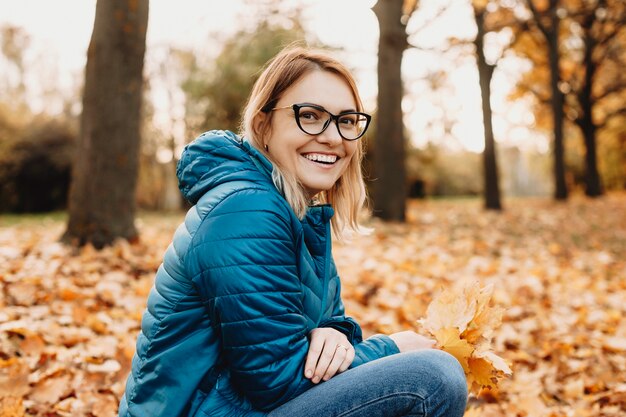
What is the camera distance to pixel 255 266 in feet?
4.35

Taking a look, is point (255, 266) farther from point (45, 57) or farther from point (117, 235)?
point (45, 57)

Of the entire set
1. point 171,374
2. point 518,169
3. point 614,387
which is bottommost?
point 614,387

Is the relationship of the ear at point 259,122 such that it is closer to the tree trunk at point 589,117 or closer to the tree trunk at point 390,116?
the tree trunk at point 390,116

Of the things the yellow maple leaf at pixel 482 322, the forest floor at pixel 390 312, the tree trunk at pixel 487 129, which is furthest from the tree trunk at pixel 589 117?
the yellow maple leaf at pixel 482 322

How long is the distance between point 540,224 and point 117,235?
7272 mm

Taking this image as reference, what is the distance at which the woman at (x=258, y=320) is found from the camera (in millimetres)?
1328

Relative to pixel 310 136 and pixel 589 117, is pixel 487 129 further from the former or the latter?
pixel 310 136

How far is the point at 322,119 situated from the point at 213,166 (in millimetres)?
397

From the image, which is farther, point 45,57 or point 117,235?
point 45,57

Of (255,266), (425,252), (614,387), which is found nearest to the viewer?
(255,266)

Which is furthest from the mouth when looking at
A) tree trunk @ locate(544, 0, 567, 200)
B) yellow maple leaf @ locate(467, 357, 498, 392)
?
tree trunk @ locate(544, 0, 567, 200)

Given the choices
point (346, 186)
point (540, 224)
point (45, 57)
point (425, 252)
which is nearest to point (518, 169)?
point (45, 57)

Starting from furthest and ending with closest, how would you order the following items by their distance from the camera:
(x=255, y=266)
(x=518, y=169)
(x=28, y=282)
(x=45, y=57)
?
1. (x=518, y=169)
2. (x=45, y=57)
3. (x=28, y=282)
4. (x=255, y=266)

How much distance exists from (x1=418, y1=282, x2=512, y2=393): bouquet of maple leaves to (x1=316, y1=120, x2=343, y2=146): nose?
62 centimetres
